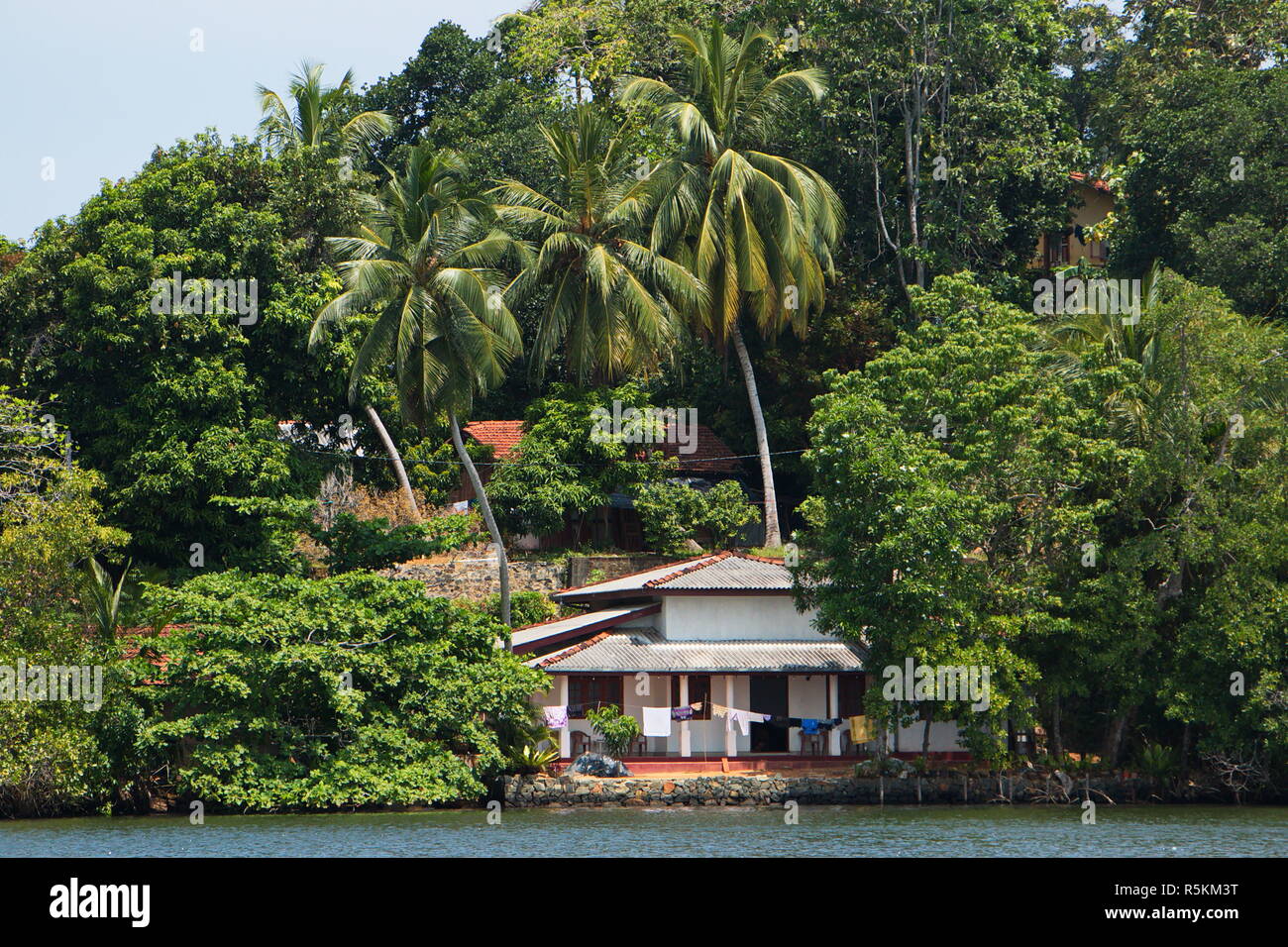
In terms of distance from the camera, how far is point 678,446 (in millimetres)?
47844

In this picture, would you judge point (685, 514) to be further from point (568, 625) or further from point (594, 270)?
point (568, 625)

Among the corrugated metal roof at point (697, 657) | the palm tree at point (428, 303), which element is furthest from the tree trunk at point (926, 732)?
the palm tree at point (428, 303)

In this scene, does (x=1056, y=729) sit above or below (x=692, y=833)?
above

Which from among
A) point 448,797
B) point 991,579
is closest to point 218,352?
point 448,797

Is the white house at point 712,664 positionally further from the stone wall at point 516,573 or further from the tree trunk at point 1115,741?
the stone wall at point 516,573

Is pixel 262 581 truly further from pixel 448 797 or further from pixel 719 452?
pixel 719 452

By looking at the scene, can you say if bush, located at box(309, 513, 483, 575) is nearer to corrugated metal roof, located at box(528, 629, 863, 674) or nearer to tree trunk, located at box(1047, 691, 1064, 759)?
corrugated metal roof, located at box(528, 629, 863, 674)

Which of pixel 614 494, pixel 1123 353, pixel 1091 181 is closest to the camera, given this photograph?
pixel 1123 353

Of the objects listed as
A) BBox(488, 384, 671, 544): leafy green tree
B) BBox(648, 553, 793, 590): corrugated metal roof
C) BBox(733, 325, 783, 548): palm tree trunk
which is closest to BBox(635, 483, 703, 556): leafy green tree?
BBox(488, 384, 671, 544): leafy green tree

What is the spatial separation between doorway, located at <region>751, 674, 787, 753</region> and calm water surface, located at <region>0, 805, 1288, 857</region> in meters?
4.30

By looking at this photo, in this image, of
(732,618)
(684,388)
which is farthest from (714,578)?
(684,388)

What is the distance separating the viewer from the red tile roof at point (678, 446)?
156 feet

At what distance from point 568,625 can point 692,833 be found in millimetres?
9790

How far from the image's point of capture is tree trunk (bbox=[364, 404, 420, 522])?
41.1 meters
